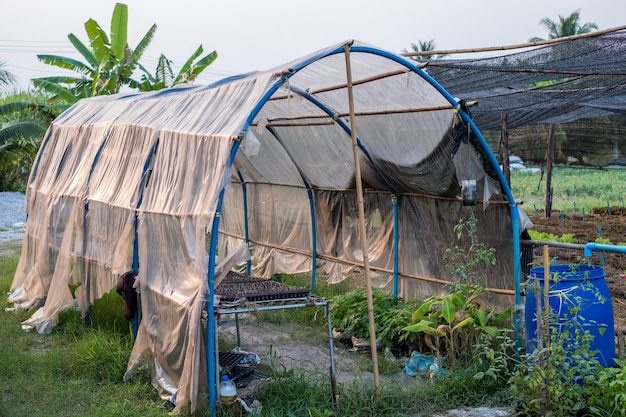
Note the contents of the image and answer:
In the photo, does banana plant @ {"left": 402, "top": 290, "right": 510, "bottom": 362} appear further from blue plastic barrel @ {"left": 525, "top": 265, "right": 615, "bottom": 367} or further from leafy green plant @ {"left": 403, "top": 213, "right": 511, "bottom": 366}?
blue plastic barrel @ {"left": 525, "top": 265, "right": 615, "bottom": 367}

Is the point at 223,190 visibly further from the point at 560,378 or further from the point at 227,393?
the point at 560,378

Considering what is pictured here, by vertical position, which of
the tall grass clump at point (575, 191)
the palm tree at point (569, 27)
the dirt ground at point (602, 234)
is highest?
the palm tree at point (569, 27)

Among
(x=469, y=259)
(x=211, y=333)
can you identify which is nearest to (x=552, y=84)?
(x=469, y=259)

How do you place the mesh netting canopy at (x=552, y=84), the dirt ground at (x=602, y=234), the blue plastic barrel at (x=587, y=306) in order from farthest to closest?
1. the dirt ground at (x=602, y=234)
2. the mesh netting canopy at (x=552, y=84)
3. the blue plastic barrel at (x=587, y=306)

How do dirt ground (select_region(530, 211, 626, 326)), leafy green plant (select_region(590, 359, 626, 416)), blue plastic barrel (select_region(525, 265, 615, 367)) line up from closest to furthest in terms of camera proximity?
leafy green plant (select_region(590, 359, 626, 416)), blue plastic barrel (select_region(525, 265, 615, 367)), dirt ground (select_region(530, 211, 626, 326))

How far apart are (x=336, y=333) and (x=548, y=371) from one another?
3.18m

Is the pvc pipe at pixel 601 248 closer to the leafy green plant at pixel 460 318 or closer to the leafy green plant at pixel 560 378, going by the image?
the leafy green plant at pixel 560 378

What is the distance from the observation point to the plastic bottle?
18.5 ft

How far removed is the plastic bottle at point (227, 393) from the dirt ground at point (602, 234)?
4368 mm

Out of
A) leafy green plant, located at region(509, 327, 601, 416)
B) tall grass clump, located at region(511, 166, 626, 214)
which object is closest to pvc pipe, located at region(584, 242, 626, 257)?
leafy green plant, located at region(509, 327, 601, 416)

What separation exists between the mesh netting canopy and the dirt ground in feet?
5.59

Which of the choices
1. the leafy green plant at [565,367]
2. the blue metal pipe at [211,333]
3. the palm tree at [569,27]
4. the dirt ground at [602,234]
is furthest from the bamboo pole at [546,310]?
the palm tree at [569,27]

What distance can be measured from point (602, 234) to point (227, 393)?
35.8ft

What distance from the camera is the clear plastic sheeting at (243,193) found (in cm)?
602
